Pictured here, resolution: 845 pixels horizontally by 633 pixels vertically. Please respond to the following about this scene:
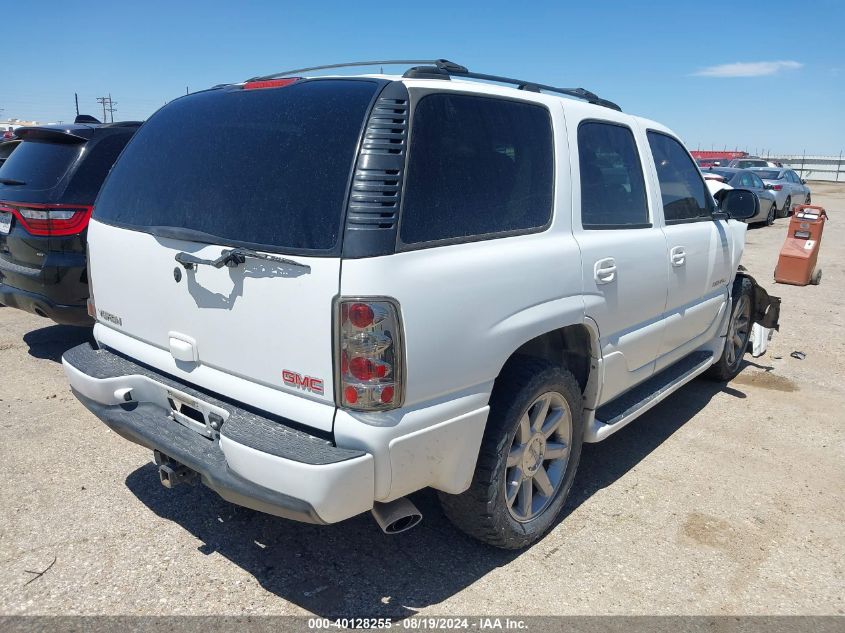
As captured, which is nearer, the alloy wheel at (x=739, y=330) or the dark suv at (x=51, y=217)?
the dark suv at (x=51, y=217)

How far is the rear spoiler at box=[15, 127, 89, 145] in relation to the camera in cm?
542

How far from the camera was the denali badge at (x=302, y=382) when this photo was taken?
2348 millimetres

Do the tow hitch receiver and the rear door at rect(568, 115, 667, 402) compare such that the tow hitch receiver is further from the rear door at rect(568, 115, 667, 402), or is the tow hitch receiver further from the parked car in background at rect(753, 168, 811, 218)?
the parked car in background at rect(753, 168, 811, 218)

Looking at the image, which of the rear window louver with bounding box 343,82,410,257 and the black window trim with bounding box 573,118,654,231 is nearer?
the rear window louver with bounding box 343,82,410,257

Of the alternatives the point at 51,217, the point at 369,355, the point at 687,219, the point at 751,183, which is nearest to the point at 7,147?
the point at 51,217

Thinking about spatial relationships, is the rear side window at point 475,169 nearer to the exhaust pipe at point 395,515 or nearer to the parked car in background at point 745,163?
the exhaust pipe at point 395,515

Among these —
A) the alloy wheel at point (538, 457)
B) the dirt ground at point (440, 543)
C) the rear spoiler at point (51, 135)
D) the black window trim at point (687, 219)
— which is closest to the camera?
the dirt ground at point (440, 543)

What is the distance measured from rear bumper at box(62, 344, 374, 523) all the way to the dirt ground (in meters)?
0.62

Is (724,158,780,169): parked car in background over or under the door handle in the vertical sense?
over

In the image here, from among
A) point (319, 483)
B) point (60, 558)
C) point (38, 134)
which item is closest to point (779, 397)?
point (319, 483)

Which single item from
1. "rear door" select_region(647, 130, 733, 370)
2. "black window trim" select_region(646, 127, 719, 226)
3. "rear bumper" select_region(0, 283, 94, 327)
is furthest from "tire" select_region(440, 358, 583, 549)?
"rear bumper" select_region(0, 283, 94, 327)

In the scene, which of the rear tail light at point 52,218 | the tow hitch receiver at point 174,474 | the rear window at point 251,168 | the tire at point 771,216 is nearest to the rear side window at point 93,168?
the rear tail light at point 52,218

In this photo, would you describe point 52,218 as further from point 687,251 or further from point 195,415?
point 687,251

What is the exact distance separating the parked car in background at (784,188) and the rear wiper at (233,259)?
21.0m
